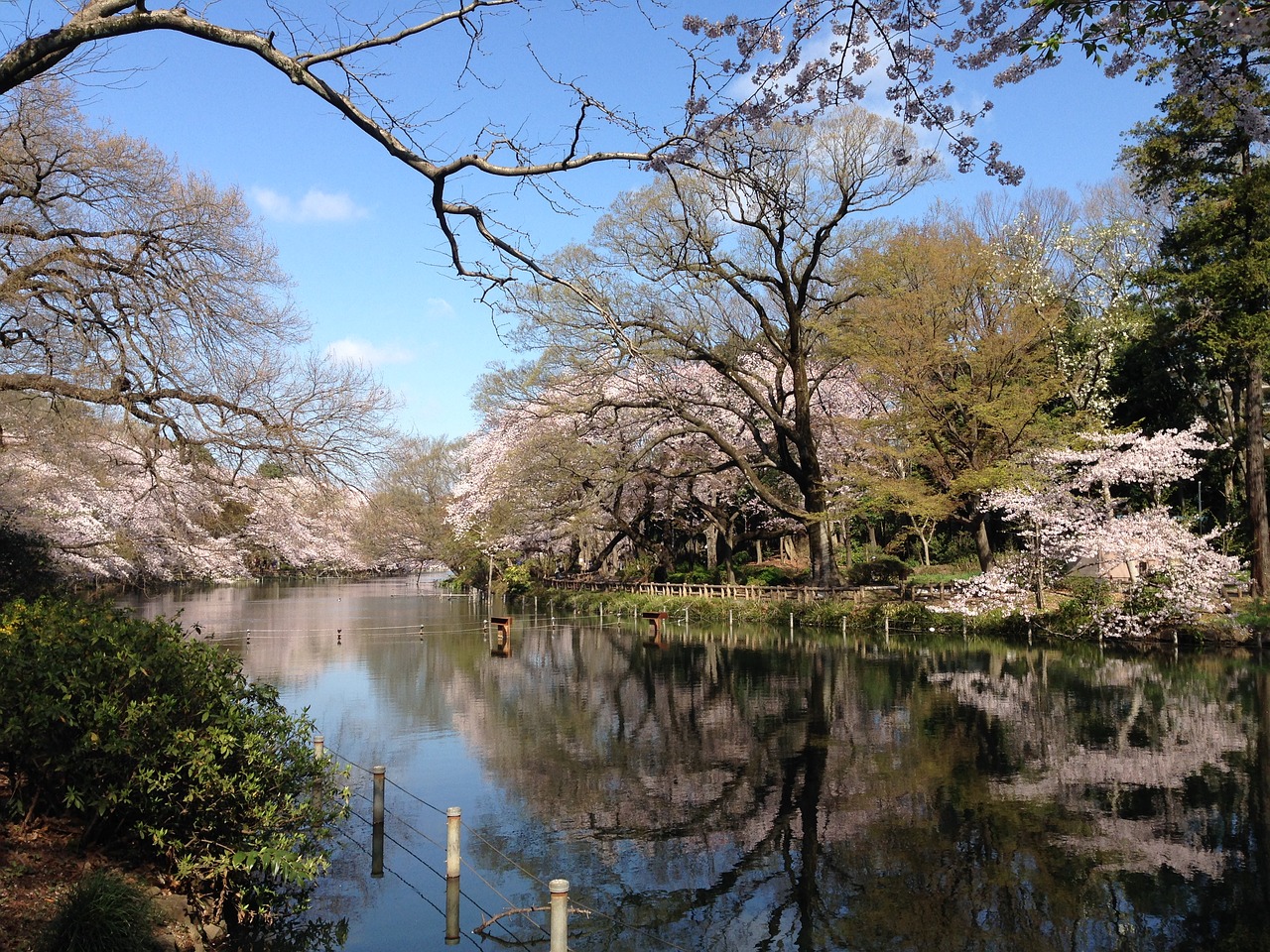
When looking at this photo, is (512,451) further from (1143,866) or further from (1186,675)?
(1143,866)

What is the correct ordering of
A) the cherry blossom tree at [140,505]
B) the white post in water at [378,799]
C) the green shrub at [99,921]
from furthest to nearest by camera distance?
the cherry blossom tree at [140,505], the white post in water at [378,799], the green shrub at [99,921]

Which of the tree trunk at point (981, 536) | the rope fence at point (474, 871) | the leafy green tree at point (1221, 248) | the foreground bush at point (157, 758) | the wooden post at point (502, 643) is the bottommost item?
the rope fence at point (474, 871)

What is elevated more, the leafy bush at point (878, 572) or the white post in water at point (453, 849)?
the leafy bush at point (878, 572)

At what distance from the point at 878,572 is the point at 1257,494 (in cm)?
1437

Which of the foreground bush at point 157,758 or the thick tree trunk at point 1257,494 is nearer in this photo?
the foreground bush at point 157,758

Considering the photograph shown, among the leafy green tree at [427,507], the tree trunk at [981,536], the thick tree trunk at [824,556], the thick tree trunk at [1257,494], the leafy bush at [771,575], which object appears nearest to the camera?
the thick tree trunk at [1257,494]

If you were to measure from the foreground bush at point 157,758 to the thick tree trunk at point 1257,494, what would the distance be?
24.6 metres

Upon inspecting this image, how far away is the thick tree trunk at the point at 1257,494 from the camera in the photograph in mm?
23000

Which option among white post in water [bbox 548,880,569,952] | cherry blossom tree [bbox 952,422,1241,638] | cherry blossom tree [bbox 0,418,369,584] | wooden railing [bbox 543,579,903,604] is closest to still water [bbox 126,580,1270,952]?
white post in water [bbox 548,880,569,952]

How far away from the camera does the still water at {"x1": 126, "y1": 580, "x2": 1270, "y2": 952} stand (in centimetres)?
746

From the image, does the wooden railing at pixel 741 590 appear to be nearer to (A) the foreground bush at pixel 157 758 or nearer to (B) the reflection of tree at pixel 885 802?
(B) the reflection of tree at pixel 885 802

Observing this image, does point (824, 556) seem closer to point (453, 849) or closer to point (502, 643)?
point (502, 643)

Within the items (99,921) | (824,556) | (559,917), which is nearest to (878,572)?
(824,556)

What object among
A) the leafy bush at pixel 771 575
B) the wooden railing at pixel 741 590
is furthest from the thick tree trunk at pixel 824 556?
the leafy bush at pixel 771 575
